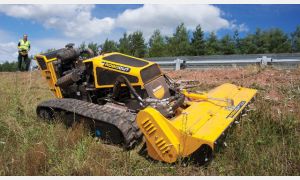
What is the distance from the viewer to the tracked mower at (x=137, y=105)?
4.45m

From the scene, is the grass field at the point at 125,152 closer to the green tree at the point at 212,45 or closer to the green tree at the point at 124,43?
the green tree at the point at 212,45

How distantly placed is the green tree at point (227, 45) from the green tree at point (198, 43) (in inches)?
125

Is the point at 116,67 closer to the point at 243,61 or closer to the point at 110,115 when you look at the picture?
the point at 110,115

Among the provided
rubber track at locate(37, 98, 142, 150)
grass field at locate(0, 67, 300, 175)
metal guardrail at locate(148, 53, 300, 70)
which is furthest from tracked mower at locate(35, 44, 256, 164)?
metal guardrail at locate(148, 53, 300, 70)

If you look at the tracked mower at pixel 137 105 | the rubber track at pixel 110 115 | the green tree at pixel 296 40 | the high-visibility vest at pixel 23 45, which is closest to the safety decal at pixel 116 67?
the tracked mower at pixel 137 105

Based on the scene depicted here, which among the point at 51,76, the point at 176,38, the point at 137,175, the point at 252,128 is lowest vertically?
the point at 137,175

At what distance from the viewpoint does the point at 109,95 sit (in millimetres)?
6262

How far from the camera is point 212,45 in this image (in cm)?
5812

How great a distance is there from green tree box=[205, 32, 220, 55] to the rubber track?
51224 millimetres

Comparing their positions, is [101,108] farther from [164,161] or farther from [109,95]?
[164,161]

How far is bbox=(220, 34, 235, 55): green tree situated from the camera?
2251 inches

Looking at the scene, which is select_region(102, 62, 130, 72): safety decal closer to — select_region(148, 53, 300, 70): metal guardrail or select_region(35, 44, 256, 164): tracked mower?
select_region(35, 44, 256, 164): tracked mower

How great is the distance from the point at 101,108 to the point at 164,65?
313 inches

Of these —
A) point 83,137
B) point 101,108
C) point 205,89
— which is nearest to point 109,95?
point 101,108
